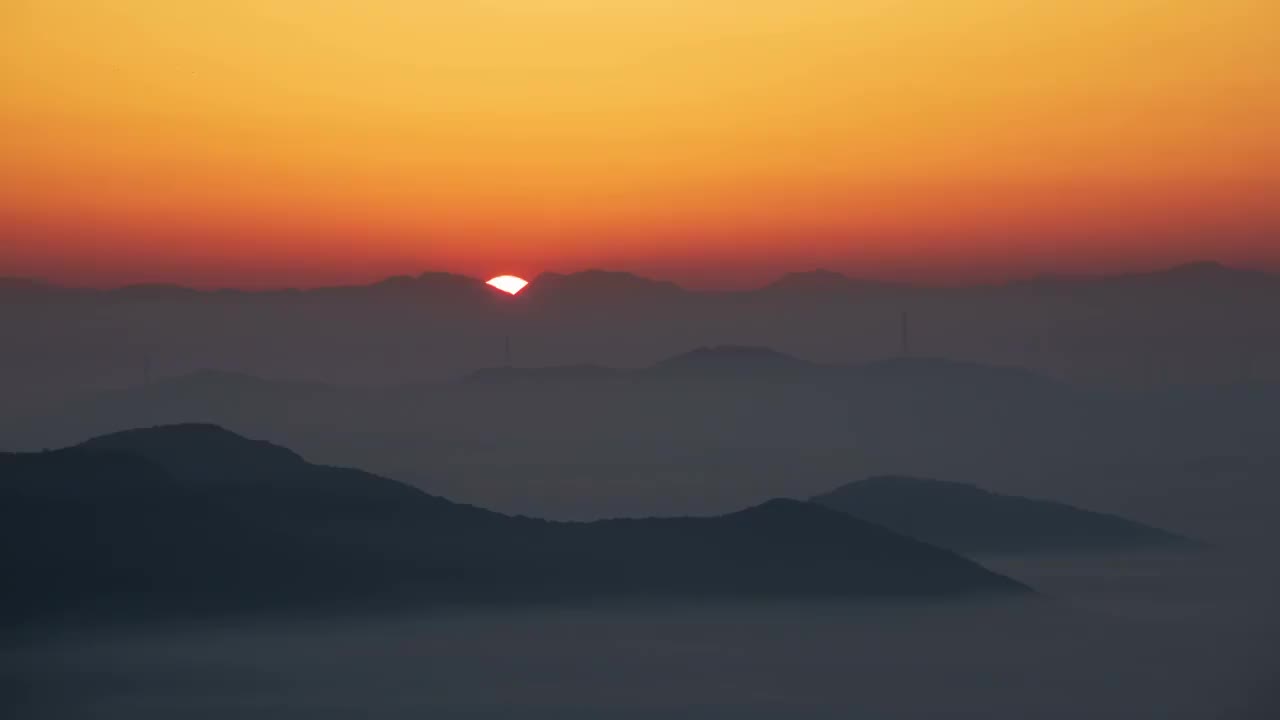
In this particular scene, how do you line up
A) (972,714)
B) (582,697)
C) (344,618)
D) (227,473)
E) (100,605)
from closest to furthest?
(972,714), (582,697), (100,605), (344,618), (227,473)

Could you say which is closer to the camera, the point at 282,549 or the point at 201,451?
the point at 282,549

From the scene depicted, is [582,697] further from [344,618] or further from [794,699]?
[344,618]

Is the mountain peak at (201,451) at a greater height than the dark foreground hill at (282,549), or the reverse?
the mountain peak at (201,451)

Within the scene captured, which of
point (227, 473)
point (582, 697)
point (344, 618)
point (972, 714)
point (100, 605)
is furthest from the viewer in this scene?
point (227, 473)

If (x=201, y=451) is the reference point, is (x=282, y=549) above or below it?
below

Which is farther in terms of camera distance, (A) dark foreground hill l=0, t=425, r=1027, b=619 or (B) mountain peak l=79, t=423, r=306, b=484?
(B) mountain peak l=79, t=423, r=306, b=484

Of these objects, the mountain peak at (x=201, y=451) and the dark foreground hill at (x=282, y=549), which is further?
the mountain peak at (x=201, y=451)

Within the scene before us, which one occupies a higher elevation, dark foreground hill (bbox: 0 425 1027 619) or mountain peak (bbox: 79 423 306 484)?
mountain peak (bbox: 79 423 306 484)

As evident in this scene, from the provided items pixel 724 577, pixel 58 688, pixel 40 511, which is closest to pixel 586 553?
pixel 724 577
